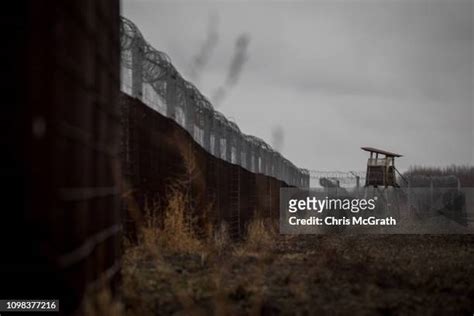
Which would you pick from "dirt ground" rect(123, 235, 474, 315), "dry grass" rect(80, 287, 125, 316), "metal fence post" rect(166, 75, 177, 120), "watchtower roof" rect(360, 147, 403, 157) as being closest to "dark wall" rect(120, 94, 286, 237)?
"metal fence post" rect(166, 75, 177, 120)

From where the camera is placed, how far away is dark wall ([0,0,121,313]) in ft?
8.32

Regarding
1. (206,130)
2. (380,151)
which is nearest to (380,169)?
(380,151)

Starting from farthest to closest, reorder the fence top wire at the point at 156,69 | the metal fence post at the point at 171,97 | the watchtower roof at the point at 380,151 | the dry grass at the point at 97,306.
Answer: the watchtower roof at the point at 380,151 → the metal fence post at the point at 171,97 → the fence top wire at the point at 156,69 → the dry grass at the point at 97,306

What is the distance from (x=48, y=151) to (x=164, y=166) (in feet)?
18.0

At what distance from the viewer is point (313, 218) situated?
A: 21.2 m

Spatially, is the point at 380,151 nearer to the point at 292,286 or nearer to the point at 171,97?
the point at 171,97

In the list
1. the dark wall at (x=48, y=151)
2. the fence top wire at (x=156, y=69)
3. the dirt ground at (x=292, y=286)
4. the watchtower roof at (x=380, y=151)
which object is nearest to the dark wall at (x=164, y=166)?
the fence top wire at (x=156, y=69)

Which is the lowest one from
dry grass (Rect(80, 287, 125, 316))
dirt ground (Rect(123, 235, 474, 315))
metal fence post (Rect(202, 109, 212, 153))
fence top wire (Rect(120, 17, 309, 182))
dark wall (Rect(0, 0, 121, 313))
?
dirt ground (Rect(123, 235, 474, 315))

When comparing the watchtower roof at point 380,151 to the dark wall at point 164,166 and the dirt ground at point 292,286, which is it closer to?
the dark wall at point 164,166

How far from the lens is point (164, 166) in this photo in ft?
26.5

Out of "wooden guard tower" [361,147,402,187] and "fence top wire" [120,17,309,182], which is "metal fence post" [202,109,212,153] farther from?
"wooden guard tower" [361,147,402,187]

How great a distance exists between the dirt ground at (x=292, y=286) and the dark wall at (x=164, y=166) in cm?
78

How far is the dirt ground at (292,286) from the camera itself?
Answer: 4555 mm

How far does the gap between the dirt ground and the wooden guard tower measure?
55.5 feet
